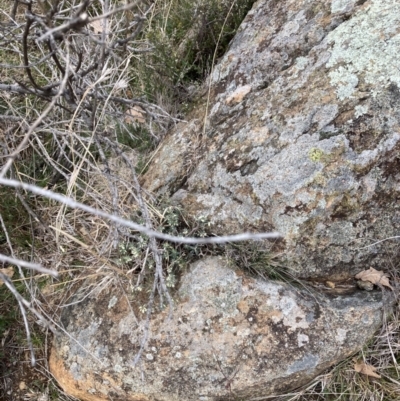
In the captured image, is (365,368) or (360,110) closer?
(360,110)

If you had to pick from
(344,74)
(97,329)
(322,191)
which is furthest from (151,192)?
(344,74)

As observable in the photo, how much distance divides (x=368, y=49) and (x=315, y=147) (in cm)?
65

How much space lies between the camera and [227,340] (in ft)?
8.12

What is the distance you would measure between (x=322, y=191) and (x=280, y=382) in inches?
Result: 42.9

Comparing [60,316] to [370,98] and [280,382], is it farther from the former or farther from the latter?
[370,98]

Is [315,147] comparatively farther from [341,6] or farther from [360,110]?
[341,6]

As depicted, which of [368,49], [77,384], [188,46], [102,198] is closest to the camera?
[368,49]

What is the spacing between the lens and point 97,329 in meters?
2.66

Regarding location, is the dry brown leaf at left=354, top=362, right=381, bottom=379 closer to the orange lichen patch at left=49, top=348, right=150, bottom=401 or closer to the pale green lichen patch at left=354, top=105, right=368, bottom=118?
the orange lichen patch at left=49, top=348, right=150, bottom=401

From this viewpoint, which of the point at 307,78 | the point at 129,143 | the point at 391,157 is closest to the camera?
the point at 391,157

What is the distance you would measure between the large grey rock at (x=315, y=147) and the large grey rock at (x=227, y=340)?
24cm

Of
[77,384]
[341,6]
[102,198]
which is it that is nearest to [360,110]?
[341,6]

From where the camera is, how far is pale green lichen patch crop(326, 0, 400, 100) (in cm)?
241

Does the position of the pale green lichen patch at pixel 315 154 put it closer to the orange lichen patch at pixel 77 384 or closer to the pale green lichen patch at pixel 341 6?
the pale green lichen patch at pixel 341 6
